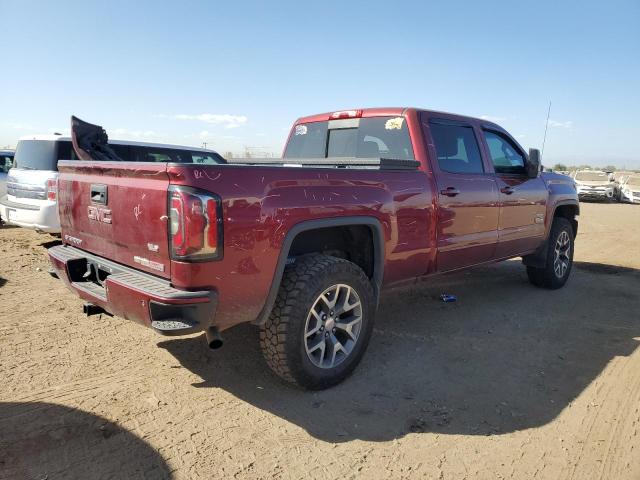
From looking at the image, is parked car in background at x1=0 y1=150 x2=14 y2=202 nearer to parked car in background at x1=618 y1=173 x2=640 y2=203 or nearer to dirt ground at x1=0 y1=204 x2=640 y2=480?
dirt ground at x1=0 y1=204 x2=640 y2=480

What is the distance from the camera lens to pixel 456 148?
4441 mm

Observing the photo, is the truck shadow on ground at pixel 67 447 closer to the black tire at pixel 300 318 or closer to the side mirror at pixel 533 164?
the black tire at pixel 300 318

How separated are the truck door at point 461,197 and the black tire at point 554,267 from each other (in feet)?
4.89

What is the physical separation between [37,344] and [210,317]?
218 cm

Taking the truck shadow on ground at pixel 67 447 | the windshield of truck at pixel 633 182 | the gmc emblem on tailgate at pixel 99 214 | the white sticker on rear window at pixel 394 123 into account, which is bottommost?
the truck shadow on ground at pixel 67 447

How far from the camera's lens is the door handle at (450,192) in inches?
158

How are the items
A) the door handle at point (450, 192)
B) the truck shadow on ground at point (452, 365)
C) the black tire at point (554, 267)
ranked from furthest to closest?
the black tire at point (554, 267) < the door handle at point (450, 192) < the truck shadow on ground at point (452, 365)

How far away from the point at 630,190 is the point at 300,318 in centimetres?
2473

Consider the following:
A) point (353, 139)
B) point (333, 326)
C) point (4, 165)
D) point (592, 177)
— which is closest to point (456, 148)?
point (353, 139)

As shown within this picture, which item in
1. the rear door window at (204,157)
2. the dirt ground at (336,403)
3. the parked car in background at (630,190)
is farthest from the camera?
the parked car in background at (630,190)

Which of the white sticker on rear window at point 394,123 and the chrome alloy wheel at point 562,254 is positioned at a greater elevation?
the white sticker on rear window at point 394,123

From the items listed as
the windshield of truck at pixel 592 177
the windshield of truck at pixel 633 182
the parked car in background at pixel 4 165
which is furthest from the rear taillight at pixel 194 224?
the windshield of truck at pixel 633 182

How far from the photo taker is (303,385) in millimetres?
3111

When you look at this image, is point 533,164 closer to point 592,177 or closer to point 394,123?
point 394,123
